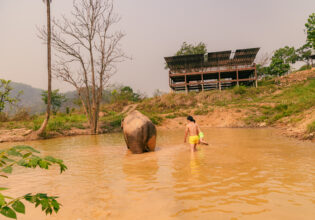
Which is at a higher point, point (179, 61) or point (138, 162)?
point (179, 61)

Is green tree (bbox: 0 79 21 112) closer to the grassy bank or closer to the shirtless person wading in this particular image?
the grassy bank

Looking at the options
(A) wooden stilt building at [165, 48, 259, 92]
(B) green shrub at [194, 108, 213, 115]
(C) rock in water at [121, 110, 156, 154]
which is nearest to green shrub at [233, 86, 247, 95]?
(A) wooden stilt building at [165, 48, 259, 92]

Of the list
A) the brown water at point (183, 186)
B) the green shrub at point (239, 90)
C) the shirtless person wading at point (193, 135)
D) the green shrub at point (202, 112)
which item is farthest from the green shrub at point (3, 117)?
the green shrub at point (239, 90)

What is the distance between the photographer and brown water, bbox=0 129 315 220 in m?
2.62

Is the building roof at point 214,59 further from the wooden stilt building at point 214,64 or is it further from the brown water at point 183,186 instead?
the brown water at point 183,186

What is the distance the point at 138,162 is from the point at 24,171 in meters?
2.76

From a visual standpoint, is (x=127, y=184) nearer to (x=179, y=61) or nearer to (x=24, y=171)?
(x=24, y=171)

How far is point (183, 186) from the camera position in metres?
3.48

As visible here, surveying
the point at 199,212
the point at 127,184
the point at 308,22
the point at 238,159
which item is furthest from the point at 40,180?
the point at 308,22

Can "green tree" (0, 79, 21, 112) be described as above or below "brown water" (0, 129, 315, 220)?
above

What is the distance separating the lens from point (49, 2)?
11805 mm

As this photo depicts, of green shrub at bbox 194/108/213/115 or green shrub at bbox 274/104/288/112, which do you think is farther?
green shrub at bbox 194/108/213/115

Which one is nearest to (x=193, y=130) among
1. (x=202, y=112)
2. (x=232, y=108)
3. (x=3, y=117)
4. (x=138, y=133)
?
(x=138, y=133)

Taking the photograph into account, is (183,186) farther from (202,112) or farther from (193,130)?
(202,112)
